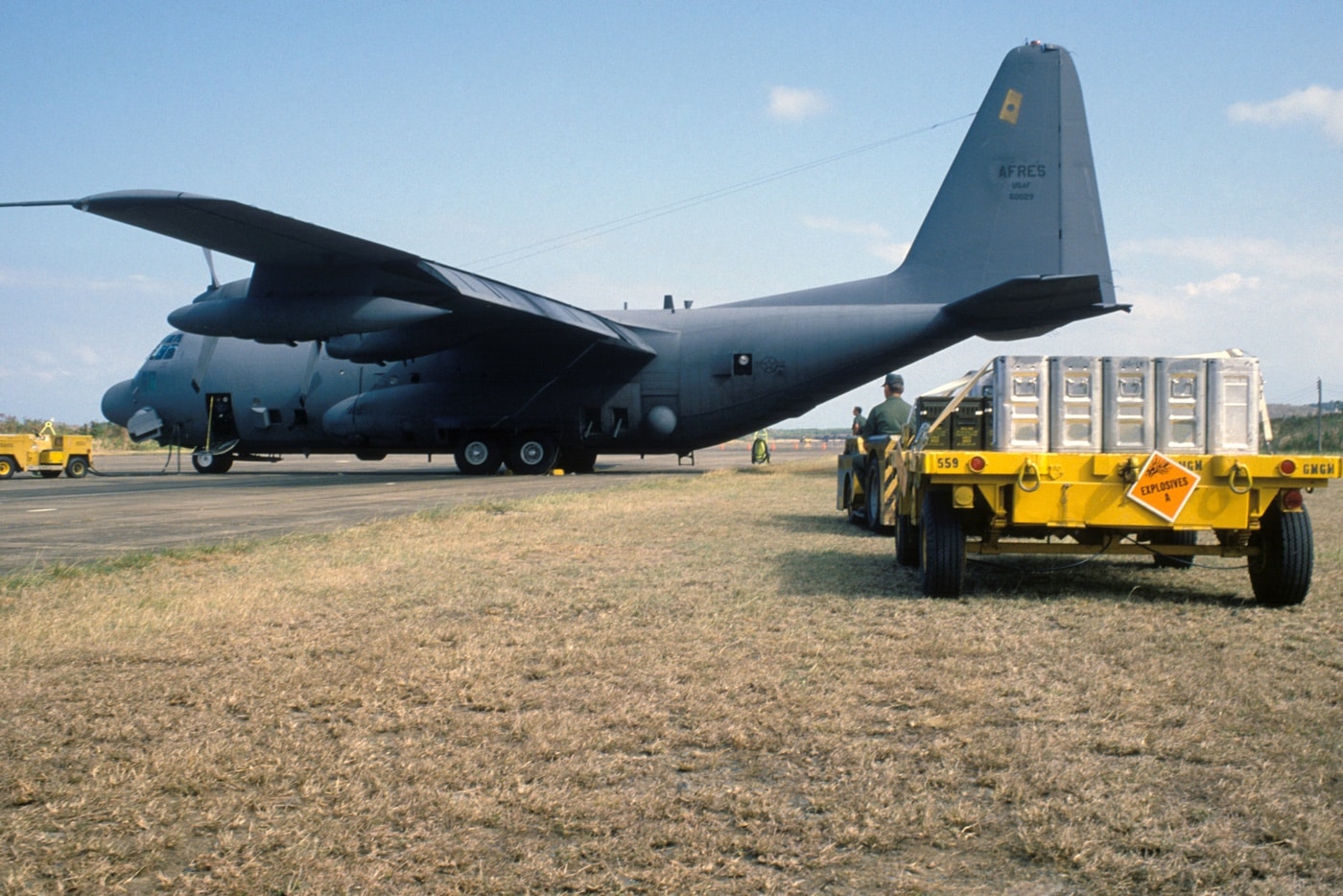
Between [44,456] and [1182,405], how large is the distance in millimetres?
27373

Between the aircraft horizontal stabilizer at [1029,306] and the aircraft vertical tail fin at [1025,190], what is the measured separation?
8.0 inches

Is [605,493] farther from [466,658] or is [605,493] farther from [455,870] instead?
[455,870]

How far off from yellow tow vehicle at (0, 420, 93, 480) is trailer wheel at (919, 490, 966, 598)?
25445mm

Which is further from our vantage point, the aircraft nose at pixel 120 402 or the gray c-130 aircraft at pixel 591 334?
the aircraft nose at pixel 120 402

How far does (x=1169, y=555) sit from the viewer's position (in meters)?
6.79

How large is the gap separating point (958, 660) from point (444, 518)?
313 inches

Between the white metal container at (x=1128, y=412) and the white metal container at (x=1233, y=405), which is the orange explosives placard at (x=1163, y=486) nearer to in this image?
the white metal container at (x=1128, y=412)

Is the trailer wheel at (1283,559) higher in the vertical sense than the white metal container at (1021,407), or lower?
lower

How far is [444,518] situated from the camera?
11.7m

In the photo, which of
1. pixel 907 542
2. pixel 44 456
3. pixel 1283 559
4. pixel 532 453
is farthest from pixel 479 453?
pixel 1283 559

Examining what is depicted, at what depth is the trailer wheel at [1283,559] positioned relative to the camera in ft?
20.1

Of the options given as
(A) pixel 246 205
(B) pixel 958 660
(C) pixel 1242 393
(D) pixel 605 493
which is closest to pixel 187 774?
(B) pixel 958 660

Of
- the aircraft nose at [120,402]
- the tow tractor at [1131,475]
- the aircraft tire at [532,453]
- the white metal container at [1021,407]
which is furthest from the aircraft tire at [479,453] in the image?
the white metal container at [1021,407]

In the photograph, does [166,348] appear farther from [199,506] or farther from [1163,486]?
[1163,486]
